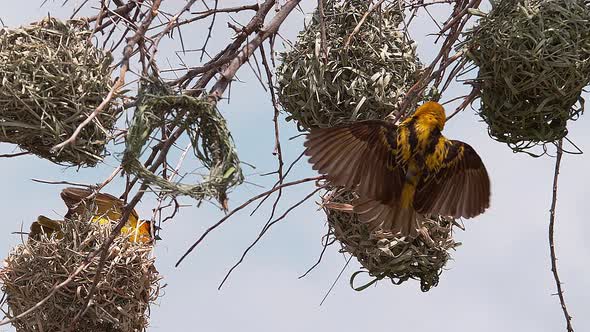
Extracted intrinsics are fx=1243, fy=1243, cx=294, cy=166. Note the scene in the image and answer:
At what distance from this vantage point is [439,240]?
3596mm

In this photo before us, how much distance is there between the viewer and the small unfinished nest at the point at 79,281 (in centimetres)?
351

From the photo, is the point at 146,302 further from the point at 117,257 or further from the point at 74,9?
the point at 74,9

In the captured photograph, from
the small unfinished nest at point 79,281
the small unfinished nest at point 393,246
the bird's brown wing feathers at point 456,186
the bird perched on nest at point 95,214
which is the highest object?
the bird's brown wing feathers at point 456,186

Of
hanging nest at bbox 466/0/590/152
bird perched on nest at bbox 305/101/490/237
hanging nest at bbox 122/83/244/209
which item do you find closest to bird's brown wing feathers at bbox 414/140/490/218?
bird perched on nest at bbox 305/101/490/237

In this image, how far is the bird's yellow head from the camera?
3279 millimetres

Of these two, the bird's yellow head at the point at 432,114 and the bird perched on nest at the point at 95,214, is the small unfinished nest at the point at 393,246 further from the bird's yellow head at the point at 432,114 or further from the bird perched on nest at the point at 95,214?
the bird perched on nest at the point at 95,214

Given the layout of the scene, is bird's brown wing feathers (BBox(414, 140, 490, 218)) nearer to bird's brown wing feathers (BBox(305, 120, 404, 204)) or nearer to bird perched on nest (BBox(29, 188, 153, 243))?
bird's brown wing feathers (BBox(305, 120, 404, 204))

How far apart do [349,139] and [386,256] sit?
1.32 feet

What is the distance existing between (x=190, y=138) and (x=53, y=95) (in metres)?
0.40

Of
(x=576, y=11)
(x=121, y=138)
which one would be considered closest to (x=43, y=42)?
(x=121, y=138)

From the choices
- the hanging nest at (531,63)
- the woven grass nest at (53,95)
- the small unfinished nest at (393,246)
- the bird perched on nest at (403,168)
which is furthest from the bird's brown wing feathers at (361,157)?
the woven grass nest at (53,95)

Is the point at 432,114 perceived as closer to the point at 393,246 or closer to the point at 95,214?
the point at 393,246

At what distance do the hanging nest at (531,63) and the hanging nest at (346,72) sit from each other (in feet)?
0.72

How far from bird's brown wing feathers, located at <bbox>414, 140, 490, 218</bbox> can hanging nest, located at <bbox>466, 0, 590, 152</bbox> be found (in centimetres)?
16
